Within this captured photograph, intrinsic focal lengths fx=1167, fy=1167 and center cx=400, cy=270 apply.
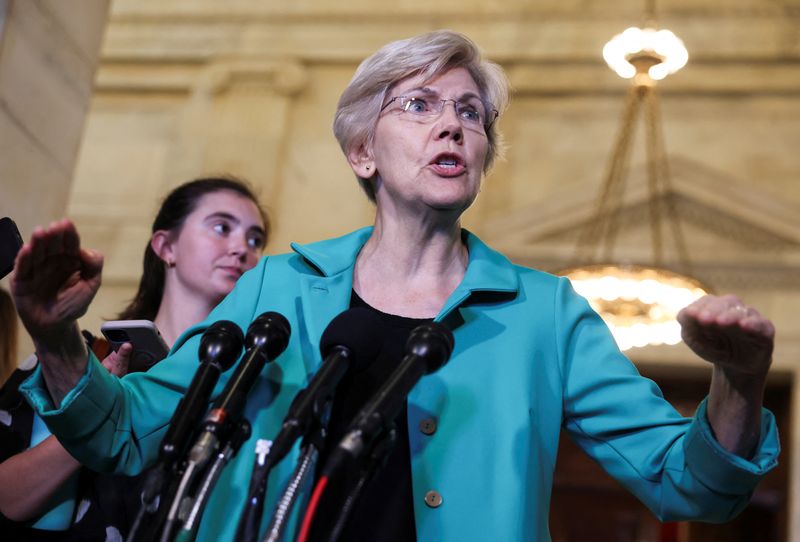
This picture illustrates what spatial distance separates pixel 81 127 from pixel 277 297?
9.39 feet

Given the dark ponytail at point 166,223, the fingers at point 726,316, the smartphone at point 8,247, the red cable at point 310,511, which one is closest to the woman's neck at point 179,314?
the dark ponytail at point 166,223

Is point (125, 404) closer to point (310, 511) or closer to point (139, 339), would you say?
point (310, 511)

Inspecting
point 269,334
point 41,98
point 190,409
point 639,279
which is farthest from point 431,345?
point 639,279

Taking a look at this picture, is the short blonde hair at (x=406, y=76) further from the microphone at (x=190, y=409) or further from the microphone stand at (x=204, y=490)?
the microphone stand at (x=204, y=490)

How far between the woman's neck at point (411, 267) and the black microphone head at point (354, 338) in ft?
1.18

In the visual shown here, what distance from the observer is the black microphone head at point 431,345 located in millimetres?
1749

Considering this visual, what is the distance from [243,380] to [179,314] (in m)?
1.61

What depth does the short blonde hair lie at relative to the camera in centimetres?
240

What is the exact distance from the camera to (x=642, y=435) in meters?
2.02

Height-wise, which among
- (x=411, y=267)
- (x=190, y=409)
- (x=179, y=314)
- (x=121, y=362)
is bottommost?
(x=190, y=409)

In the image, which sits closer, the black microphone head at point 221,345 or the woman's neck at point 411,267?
the black microphone head at point 221,345

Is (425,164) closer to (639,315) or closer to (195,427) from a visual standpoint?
(195,427)

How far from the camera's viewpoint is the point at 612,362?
6.93ft

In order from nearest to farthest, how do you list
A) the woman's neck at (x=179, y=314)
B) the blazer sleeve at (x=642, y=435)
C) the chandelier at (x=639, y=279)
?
the blazer sleeve at (x=642, y=435)
the woman's neck at (x=179, y=314)
the chandelier at (x=639, y=279)
